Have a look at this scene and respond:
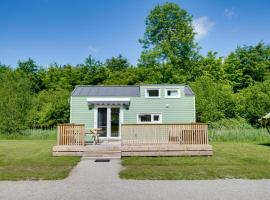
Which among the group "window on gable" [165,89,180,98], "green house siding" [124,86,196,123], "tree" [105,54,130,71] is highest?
"tree" [105,54,130,71]

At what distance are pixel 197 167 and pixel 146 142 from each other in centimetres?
352

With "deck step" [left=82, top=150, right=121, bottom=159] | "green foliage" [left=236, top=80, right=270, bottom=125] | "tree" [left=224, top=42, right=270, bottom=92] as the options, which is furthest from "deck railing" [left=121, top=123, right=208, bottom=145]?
"tree" [left=224, top=42, right=270, bottom=92]

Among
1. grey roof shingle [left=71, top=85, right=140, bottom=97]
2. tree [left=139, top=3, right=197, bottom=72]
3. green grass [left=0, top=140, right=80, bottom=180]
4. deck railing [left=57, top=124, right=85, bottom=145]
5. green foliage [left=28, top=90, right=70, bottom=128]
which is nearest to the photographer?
green grass [left=0, top=140, right=80, bottom=180]

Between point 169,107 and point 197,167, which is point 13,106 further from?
point 197,167

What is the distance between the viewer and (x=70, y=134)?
39.4 feet

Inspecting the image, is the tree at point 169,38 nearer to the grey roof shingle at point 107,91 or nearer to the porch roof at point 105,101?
the grey roof shingle at point 107,91

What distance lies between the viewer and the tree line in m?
26.0

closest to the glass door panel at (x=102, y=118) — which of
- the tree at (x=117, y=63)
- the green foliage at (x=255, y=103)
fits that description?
the green foliage at (x=255, y=103)

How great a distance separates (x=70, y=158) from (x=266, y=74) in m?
30.4

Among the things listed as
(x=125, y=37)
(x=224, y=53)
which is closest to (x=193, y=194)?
(x=125, y=37)

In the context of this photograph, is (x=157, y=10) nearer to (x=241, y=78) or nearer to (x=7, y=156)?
(x=241, y=78)

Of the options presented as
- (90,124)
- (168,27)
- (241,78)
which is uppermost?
(168,27)

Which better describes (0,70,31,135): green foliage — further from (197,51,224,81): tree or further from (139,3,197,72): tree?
(197,51,224,81): tree

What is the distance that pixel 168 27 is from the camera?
111 ft
